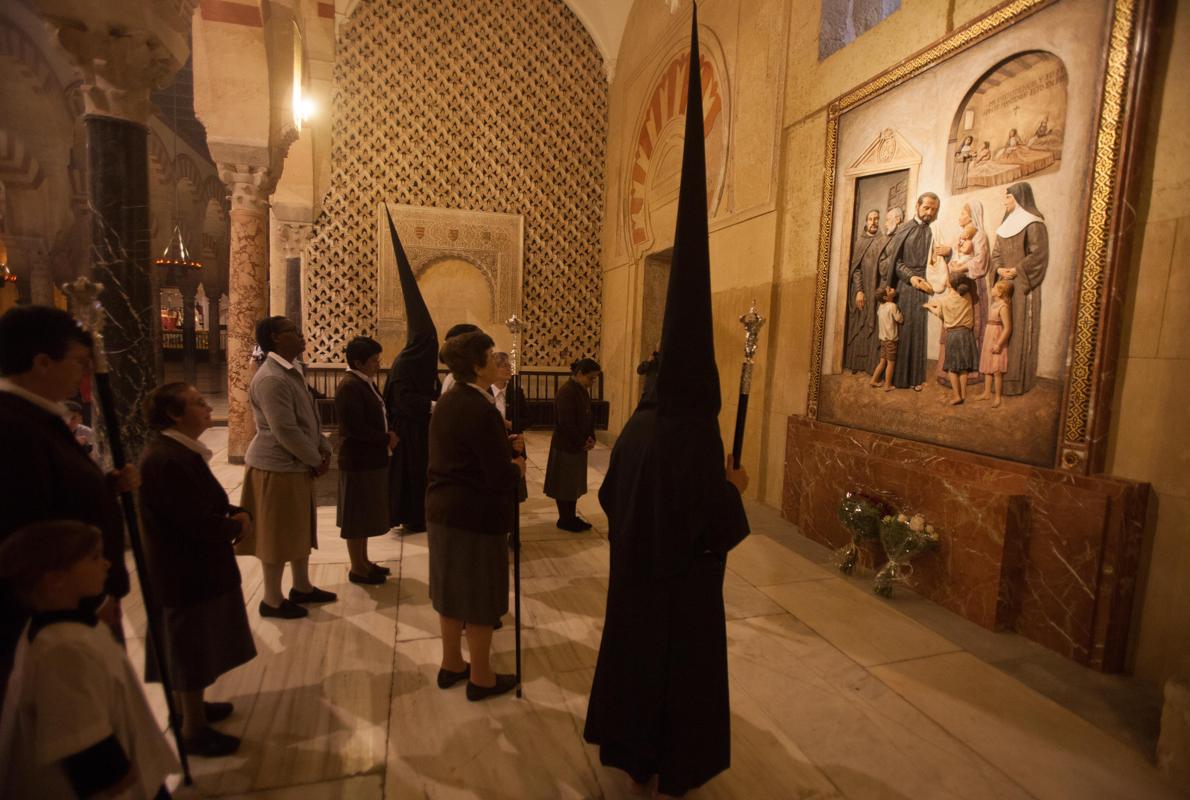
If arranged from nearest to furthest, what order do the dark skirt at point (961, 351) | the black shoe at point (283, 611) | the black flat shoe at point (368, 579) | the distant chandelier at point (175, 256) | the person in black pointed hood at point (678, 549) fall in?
the person in black pointed hood at point (678, 549) < the black shoe at point (283, 611) < the dark skirt at point (961, 351) < the black flat shoe at point (368, 579) < the distant chandelier at point (175, 256)

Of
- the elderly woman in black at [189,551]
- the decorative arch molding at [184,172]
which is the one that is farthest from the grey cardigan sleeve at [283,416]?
the decorative arch molding at [184,172]

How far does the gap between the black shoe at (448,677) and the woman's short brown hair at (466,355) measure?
1.30m

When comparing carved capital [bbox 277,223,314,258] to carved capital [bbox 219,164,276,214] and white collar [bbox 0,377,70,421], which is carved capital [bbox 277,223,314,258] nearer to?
carved capital [bbox 219,164,276,214]

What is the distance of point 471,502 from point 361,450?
1475 millimetres

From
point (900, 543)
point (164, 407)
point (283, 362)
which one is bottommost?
point (900, 543)

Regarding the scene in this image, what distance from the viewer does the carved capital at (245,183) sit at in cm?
644

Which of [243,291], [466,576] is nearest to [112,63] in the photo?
[243,291]

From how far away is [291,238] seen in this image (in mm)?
8953

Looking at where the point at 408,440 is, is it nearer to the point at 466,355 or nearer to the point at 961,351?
the point at 466,355

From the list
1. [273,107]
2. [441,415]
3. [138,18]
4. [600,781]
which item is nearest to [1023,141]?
[441,415]

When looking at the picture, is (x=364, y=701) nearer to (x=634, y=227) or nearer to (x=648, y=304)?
(x=648, y=304)

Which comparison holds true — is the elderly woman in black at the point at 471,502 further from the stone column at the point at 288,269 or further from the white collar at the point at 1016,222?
the stone column at the point at 288,269

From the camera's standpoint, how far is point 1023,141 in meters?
3.32

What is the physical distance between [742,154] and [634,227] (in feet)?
10.3
